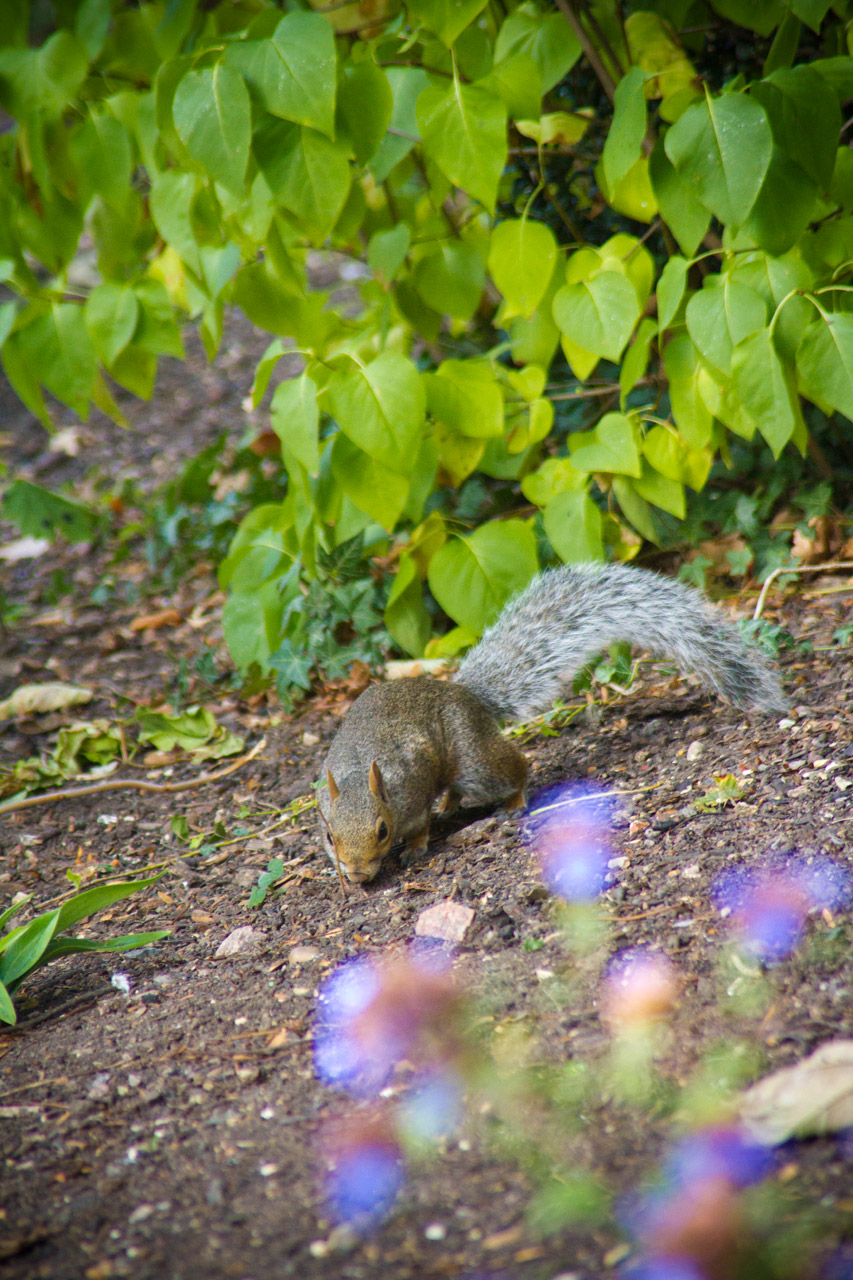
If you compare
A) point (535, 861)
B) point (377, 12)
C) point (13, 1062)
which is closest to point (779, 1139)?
point (535, 861)

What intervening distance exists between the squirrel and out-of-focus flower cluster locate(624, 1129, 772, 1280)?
1126 millimetres

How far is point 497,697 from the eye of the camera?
8.91 ft

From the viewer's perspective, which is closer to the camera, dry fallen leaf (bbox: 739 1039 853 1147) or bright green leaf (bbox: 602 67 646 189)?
dry fallen leaf (bbox: 739 1039 853 1147)

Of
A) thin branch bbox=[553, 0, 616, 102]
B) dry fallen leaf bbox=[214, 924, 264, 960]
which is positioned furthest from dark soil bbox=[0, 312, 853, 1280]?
thin branch bbox=[553, 0, 616, 102]

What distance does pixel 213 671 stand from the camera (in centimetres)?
372

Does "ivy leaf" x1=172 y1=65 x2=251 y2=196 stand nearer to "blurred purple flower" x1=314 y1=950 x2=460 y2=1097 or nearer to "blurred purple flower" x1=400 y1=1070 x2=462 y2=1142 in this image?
"blurred purple flower" x1=314 y1=950 x2=460 y2=1097

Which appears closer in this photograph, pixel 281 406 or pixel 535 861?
pixel 535 861

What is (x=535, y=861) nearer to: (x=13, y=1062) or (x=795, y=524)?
(x=13, y=1062)

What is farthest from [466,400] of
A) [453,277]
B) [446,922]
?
[446,922]

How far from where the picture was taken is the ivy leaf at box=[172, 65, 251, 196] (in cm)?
207

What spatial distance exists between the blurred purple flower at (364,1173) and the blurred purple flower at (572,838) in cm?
63

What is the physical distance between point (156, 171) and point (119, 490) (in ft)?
10.0

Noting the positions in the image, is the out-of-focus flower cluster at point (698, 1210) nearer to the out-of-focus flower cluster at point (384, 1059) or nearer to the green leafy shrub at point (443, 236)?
the out-of-focus flower cluster at point (384, 1059)

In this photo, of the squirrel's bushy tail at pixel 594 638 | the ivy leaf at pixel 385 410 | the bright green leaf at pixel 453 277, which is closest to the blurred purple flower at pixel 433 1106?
the squirrel's bushy tail at pixel 594 638
